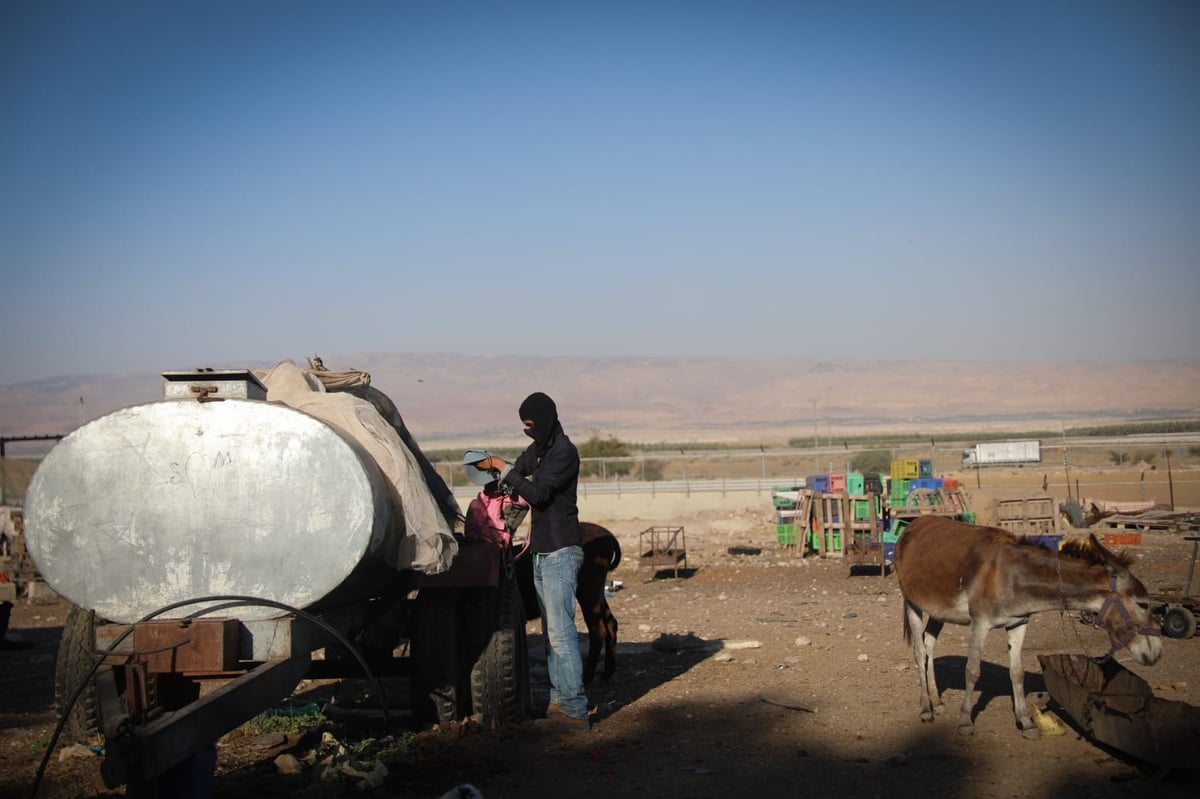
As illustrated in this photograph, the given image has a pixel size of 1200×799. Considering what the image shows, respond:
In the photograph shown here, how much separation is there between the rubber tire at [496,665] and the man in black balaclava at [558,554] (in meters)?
0.29

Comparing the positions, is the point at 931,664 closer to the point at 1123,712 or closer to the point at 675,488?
the point at 1123,712

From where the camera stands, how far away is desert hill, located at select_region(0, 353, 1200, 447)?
11825 centimetres

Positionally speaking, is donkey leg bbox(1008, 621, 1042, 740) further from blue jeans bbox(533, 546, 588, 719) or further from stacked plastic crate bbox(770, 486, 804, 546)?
stacked plastic crate bbox(770, 486, 804, 546)

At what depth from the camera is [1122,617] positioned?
688 cm

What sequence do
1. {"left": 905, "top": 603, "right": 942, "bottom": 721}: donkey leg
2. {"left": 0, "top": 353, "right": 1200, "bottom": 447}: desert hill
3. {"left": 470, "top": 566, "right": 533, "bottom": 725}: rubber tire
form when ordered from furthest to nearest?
{"left": 0, "top": 353, "right": 1200, "bottom": 447}: desert hill, {"left": 905, "top": 603, "right": 942, "bottom": 721}: donkey leg, {"left": 470, "top": 566, "right": 533, "bottom": 725}: rubber tire

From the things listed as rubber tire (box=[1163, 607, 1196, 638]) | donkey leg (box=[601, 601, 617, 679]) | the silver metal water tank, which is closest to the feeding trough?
rubber tire (box=[1163, 607, 1196, 638])

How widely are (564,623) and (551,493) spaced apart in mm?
928

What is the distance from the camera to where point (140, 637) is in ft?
16.4

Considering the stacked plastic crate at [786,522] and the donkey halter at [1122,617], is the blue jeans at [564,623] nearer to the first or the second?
the donkey halter at [1122,617]

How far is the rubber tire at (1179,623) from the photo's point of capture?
9.41 m

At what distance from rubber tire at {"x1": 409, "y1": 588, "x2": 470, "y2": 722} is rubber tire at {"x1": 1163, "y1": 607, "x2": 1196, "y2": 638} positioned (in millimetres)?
6675

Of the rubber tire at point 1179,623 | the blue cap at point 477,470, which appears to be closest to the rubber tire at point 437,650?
the blue cap at point 477,470

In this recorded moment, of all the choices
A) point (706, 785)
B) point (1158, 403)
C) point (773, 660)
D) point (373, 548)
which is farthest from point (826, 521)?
point (1158, 403)

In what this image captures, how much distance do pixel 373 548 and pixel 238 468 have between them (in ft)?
2.65
